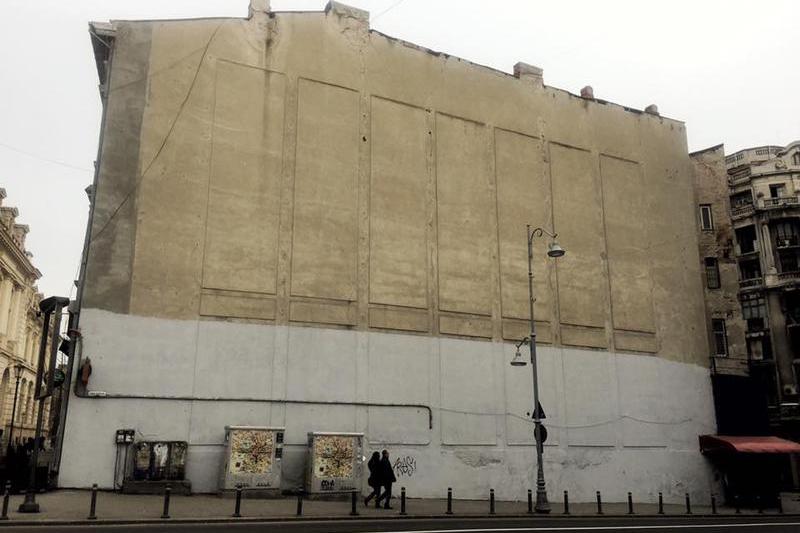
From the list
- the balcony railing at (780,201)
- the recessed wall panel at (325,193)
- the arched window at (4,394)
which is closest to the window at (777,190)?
Answer: the balcony railing at (780,201)

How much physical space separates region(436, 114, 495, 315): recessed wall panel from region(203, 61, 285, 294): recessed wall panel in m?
7.35

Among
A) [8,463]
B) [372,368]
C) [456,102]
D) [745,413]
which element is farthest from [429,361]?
[745,413]

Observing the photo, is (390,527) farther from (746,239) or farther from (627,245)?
(746,239)

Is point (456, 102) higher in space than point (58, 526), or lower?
higher

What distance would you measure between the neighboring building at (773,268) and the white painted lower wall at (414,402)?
1116 inches

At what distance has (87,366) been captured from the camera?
67.7 feet

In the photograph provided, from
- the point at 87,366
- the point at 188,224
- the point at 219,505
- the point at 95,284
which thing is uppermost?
the point at 188,224

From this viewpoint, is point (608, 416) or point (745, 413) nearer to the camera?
point (608, 416)

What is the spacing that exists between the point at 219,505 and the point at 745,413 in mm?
27657

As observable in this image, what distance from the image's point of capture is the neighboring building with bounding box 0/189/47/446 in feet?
177

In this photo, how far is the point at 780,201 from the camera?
197 ft

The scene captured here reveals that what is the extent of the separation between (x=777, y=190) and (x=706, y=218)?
3168 centimetres

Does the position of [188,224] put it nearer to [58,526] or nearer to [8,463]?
[8,463]

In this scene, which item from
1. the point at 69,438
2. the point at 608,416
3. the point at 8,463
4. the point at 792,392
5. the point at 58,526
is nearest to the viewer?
the point at 58,526
